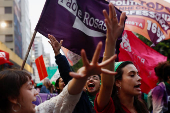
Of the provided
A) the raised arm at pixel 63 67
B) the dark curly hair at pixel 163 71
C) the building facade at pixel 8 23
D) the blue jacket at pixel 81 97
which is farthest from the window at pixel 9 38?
the blue jacket at pixel 81 97

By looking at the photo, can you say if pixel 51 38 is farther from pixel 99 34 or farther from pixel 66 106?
pixel 99 34

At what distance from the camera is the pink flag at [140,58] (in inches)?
236

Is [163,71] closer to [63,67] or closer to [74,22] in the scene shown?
[74,22]

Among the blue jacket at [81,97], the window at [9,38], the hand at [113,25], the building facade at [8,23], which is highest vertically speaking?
the hand at [113,25]

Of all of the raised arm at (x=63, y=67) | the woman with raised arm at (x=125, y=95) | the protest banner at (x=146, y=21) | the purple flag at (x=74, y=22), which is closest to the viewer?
the woman with raised arm at (x=125, y=95)

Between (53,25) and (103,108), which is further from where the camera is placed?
(53,25)

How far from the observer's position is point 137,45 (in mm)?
6547

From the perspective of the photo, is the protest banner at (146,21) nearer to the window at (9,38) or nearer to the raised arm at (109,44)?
the raised arm at (109,44)

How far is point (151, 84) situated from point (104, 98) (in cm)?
443

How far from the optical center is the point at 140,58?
6.33 metres

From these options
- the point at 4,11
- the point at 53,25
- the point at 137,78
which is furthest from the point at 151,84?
the point at 4,11

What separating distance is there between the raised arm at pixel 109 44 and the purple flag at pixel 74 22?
1.94 meters

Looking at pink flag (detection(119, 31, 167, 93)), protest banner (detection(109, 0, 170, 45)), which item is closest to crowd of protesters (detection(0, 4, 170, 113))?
pink flag (detection(119, 31, 167, 93))

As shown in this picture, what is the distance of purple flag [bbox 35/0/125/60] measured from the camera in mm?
3879
